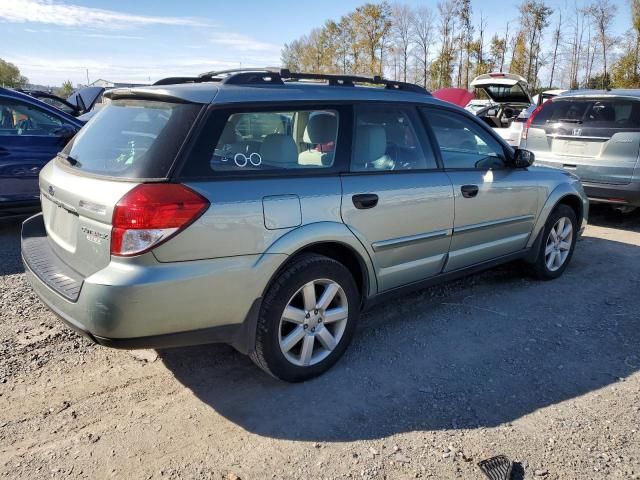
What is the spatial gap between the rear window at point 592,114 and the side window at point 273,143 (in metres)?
4.93

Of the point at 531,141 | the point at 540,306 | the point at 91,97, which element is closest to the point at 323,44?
the point at 91,97

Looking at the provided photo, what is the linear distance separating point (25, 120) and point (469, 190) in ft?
16.7

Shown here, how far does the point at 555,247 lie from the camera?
A: 16.2 ft

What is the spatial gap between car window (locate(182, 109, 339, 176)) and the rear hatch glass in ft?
15.9

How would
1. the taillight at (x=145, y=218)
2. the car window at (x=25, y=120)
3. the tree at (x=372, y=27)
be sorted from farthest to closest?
the tree at (x=372, y=27)
the car window at (x=25, y=120)
the taillight at (x=145, y=218)

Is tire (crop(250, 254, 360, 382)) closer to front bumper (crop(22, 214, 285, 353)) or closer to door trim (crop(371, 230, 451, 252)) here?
front bumper (crop(22, 214, 285, 353))

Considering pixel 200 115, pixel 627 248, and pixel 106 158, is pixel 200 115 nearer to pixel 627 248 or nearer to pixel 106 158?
pixel 106 158

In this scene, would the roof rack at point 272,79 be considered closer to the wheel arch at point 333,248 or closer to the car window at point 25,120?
the wheel arch at point 333,248

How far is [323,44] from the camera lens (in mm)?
44844

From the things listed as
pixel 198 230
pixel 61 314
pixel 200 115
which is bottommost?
pixel 61 314

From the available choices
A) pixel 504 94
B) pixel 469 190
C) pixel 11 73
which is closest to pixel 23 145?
pixel 469 190

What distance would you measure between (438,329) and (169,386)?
1.90 m

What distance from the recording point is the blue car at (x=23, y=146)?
5785 mm

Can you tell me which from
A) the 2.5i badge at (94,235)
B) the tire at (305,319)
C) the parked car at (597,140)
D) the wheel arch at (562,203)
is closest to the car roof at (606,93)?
the parked car at (597,140)
